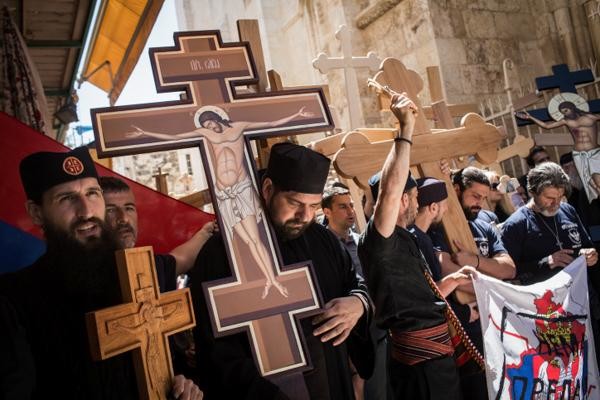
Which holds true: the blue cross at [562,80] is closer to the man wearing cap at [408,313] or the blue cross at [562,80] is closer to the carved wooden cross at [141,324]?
the man wearing cap at [408,313]

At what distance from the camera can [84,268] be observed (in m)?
1.83

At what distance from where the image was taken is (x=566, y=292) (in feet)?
11.8

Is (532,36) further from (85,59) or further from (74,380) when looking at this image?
(74,380)

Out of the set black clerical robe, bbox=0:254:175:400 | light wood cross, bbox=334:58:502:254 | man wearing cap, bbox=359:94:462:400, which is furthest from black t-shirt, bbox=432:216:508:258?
black clerical robe, bbox=0:254:175:400

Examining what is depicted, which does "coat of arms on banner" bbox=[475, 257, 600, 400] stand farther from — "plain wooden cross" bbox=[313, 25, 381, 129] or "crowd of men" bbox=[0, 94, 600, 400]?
"plain wooden cross" bbox=[313, 25, 381, 129]

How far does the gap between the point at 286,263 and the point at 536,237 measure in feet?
8.80

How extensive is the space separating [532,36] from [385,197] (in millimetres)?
9947

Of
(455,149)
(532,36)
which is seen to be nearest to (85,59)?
(455,149)

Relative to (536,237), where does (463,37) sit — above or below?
above

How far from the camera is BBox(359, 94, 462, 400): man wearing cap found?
267 cm

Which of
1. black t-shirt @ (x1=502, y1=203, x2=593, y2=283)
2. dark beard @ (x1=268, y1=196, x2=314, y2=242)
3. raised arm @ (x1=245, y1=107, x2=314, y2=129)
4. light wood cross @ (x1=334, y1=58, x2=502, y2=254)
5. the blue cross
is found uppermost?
the blue cross

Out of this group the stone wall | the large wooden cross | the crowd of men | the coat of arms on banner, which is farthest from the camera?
the stone wall

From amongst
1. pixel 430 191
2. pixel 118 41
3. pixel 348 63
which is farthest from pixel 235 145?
pixel 118 41

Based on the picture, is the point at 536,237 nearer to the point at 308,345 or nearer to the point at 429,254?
the point at 429,254
